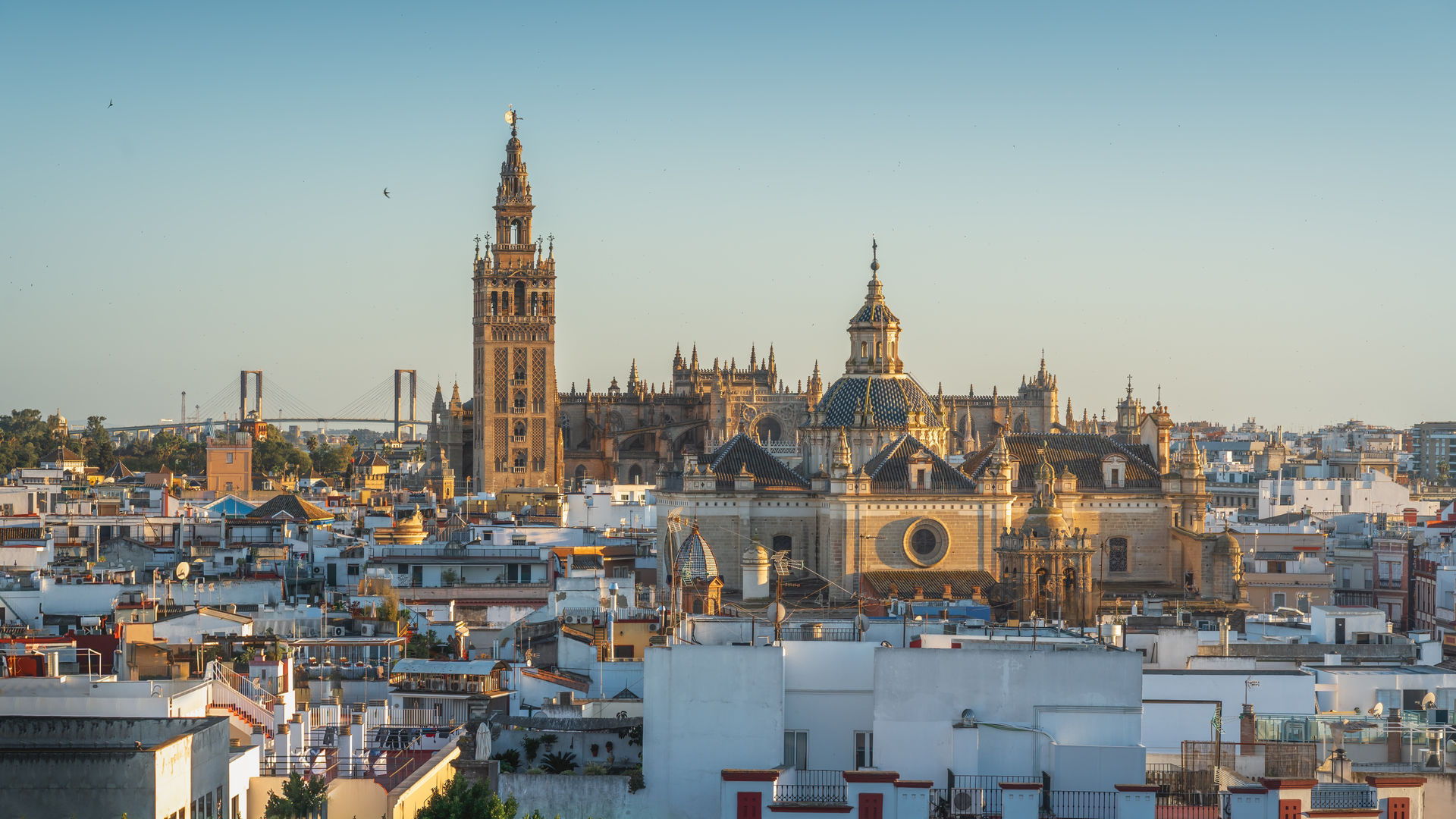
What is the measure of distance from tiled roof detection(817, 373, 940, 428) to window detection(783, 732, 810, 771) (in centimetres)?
3715

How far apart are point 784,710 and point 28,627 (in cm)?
2040

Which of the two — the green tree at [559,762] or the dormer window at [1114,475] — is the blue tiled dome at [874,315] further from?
the green tree at [559,762]

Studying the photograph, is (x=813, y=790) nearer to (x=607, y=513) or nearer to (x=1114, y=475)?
(x=1114, y=475)

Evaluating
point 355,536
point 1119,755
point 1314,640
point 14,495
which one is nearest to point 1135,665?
point 1119,755

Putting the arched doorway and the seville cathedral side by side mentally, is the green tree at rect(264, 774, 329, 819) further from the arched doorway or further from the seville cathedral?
the arched doorway

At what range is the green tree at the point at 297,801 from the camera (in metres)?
19.2

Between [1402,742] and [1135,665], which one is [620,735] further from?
[1402,742]

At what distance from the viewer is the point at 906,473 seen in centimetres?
5419

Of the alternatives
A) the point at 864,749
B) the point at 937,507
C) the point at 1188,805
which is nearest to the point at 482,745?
the point at 864,749

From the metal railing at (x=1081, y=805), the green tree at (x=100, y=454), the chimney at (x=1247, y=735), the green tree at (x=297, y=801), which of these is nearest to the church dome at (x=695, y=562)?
the chimney at (x=1247, y=735)

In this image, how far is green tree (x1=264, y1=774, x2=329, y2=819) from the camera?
758 inches

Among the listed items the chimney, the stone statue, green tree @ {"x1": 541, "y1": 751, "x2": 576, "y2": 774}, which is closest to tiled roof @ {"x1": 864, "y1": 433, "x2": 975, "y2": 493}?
green tree @ {"x1": 541, "y1": 751, "x2": 576, "y2": 774}

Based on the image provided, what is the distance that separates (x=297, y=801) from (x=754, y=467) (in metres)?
36.2

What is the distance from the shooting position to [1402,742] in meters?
20.7
